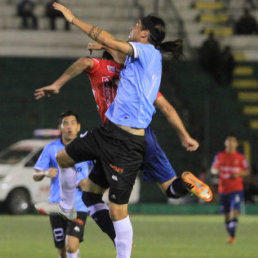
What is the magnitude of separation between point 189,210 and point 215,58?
5.49 meters

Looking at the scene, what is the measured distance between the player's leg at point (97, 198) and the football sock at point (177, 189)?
0.70 metres

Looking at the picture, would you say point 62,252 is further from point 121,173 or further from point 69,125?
point 121,173

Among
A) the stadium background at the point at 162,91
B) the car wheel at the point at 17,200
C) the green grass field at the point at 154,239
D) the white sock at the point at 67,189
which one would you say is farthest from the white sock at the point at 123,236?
the stadium background at the point at 162,91

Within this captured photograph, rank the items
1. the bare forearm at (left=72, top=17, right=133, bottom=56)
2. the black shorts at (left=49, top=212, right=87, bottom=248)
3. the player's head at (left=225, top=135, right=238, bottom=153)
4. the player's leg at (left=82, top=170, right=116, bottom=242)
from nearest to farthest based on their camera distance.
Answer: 1. the bare forearm at (left=72, top=17, right=133, bottom=56)
2. the player's leg at (left=82, top=170, right=116, bottom=242)
3. the black shorts at (left=49, top=212, right=87, bottom=248)
4. the player's head at (left=225, top=135, right=238, bottom=153)

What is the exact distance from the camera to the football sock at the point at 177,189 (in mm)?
10758

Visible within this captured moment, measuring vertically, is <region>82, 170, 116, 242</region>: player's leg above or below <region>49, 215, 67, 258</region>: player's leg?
above

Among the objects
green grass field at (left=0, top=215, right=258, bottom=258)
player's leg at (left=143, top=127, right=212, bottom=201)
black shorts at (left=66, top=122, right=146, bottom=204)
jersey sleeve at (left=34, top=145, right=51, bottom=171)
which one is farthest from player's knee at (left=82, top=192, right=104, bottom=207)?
green grass field at (left=0, top=215, right=258, bottom=258)

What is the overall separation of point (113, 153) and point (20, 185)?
19261 millimetres

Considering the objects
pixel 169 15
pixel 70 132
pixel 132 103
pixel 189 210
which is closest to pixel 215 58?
pixel 169 15

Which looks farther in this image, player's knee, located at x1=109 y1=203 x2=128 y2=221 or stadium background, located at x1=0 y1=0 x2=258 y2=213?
stadium background, located at x1=0 y1=0 x2=258 y2=213

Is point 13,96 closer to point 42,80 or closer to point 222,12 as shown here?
point 42,80

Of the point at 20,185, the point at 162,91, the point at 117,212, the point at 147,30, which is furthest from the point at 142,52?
the point at 162,91

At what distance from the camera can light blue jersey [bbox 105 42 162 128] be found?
10250 mm

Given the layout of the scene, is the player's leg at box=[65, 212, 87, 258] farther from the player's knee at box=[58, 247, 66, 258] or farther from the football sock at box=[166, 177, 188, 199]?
the football sock at box=[166, 177, 188, 199]
